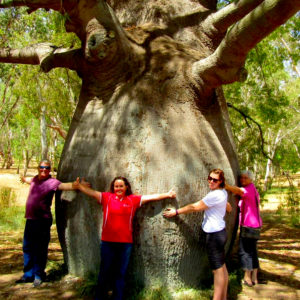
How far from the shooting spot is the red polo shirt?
3.22 meters

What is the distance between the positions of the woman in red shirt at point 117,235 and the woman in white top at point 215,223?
0.39m

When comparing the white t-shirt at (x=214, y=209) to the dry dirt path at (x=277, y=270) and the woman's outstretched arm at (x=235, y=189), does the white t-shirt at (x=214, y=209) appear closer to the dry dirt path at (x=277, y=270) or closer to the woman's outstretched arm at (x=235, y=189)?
the woman's outstretched arm at (x=235, y=189)

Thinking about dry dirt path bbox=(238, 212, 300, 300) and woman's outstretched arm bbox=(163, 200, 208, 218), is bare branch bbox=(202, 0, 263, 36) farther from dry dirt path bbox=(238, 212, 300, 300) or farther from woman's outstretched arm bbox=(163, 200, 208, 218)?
dry dirt path bbox=(238, 212, 300, 300)

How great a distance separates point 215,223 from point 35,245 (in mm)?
1976

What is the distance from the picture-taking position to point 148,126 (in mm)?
3641

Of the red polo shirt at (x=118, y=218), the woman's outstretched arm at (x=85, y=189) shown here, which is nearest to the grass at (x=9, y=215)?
the woman's outstretched arm at (x=85, y=189)

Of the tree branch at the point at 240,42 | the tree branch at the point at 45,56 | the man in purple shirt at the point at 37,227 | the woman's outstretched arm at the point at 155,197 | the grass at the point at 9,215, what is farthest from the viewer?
the grass at the point at 9,215

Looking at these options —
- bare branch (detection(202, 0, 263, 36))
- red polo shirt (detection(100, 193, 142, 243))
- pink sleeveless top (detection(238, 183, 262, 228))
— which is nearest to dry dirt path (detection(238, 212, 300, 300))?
pink sleeveless top (detection(238, 183, 262, 228))

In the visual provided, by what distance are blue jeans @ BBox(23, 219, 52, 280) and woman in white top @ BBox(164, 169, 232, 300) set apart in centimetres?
143

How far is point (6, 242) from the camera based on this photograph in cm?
679

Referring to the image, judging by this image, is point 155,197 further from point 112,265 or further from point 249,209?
point 249,209

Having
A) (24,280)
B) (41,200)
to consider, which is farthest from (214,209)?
(24,280)

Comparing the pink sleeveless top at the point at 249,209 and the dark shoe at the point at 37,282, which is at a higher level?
the pink sleeveless top at the point at 249,209

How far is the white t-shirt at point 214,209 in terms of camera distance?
3244mm
